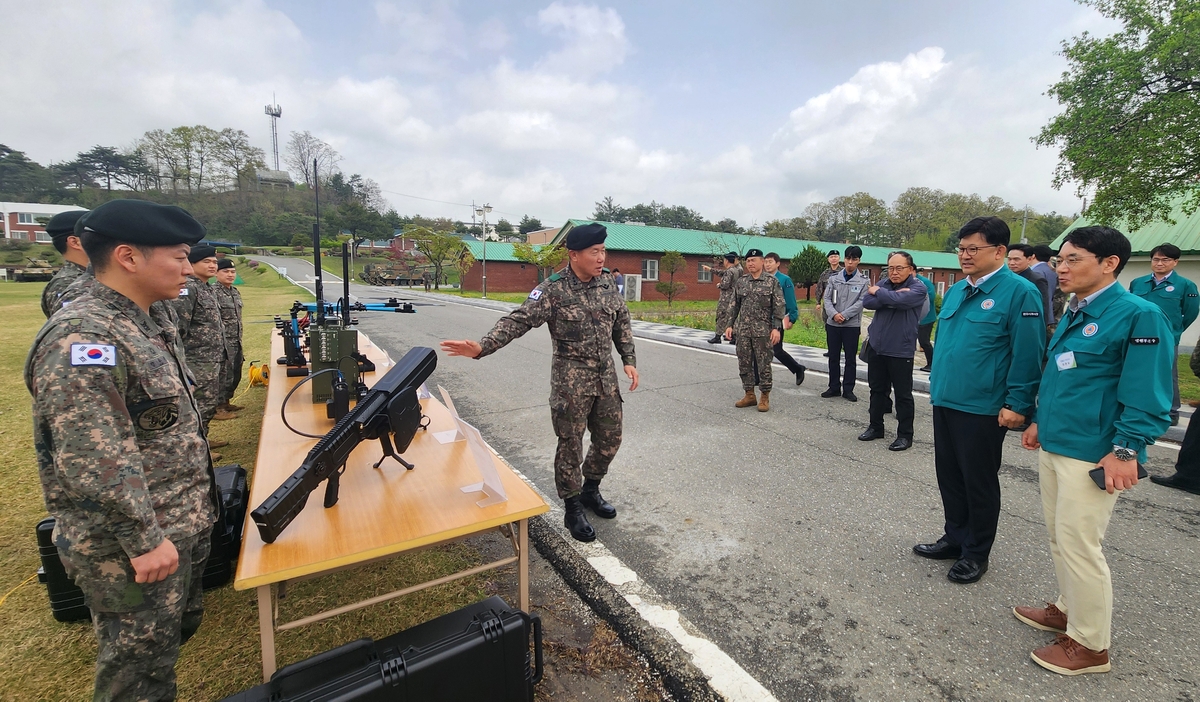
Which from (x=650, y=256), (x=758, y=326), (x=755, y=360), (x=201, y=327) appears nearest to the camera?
(x=201, y=327)

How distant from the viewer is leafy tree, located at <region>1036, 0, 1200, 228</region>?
8914 millimetres

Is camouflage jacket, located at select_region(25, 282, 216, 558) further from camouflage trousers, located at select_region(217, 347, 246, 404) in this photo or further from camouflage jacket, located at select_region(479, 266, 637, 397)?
camouflage trousers, located at select_region(217, 347, 246, 404)

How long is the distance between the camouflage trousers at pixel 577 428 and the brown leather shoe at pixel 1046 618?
6.94ft

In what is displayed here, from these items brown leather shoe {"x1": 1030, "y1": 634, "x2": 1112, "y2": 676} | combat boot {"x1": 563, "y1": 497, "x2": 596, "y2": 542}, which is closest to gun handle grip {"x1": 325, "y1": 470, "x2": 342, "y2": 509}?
combat boot {"x1": 563, "y1": 497, "x2": 596, "y2": 542}

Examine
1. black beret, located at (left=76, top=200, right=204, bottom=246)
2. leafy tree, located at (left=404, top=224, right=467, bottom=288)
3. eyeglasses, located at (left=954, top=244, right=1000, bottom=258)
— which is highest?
leafy tree, located at (left=404, top=224, right=467, bottom=288)

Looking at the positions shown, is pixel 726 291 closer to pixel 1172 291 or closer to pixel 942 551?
pixel 1172 291


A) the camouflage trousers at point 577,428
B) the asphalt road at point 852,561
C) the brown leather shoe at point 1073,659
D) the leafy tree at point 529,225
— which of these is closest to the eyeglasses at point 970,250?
the asphalt road at point 852,561

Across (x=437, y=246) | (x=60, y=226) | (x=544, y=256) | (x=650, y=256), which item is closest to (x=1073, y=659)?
(x=60, y=226)

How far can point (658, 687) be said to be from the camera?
2068 millimetres

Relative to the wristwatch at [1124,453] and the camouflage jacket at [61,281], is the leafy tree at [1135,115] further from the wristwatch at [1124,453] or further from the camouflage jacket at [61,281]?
the camouflage jacket at [61,281]

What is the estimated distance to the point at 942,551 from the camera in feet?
9.54

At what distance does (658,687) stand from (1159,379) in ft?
7.37

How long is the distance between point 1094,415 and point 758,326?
13.0 feet

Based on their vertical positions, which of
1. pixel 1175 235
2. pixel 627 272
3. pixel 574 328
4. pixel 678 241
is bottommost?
pixel 574 328
